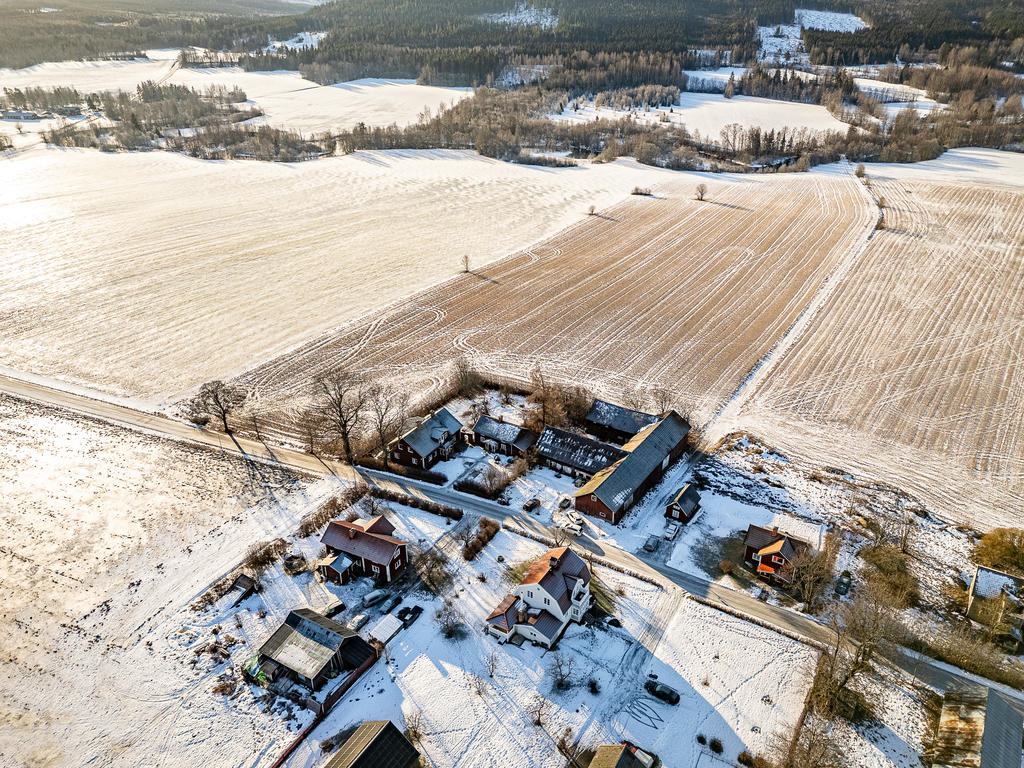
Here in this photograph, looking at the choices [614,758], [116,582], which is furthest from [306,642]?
[614,758]

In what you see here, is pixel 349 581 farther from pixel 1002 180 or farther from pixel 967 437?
pixel 1002 180

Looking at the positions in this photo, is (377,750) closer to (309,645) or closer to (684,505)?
(309,645)

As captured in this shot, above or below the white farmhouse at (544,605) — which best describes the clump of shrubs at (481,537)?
below

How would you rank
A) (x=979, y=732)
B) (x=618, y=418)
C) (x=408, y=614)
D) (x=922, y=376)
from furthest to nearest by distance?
(x=922, y=376) → (x=618, y=418) → (x=408, y=614) → (x=979, y=732)

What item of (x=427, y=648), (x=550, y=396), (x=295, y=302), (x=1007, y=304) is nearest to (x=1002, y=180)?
(x=1007, y=304)

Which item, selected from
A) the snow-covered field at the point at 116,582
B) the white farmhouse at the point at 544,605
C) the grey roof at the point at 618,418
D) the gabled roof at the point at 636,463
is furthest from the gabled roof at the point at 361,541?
the grey roof at the point at 618,418

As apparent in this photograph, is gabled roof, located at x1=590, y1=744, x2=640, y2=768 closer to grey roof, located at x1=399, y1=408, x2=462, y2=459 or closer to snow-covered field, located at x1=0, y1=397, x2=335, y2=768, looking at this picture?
snow-covered field, located at x1=0, y1=397, x2=335, y2=768

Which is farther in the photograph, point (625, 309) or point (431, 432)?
point (625, 309)

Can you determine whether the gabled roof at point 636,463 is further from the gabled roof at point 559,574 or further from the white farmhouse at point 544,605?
the white farmhouse at point 544,605
